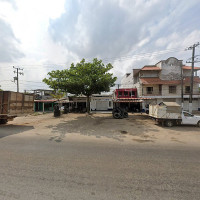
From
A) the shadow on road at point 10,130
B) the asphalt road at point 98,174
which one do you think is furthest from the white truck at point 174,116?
the shadow on road at point 10,130

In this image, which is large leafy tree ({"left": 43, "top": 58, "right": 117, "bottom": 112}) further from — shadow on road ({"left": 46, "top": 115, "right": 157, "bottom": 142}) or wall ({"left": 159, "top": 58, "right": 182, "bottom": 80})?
wall ({"left": 159, "top": 58, "right": 182, "bottom": 80})

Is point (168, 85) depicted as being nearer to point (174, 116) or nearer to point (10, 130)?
point (174, 116)

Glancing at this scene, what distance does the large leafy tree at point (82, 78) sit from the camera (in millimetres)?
11758

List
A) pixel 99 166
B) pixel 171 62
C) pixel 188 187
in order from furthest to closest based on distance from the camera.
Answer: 1. pixel 171 62
2. pixel 99 166
3. pixel 188 187

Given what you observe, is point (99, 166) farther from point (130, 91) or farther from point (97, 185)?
point (130, 91)

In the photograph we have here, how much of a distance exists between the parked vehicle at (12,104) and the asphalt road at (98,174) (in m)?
5.18

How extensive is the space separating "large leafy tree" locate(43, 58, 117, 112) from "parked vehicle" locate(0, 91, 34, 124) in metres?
3.55

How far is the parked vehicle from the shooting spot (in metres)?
8.17

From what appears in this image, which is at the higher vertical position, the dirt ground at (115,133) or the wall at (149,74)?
the wall at (149,74)

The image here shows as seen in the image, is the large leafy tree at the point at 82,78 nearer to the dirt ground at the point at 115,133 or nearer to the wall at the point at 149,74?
the dirt ground at the point at 115,133

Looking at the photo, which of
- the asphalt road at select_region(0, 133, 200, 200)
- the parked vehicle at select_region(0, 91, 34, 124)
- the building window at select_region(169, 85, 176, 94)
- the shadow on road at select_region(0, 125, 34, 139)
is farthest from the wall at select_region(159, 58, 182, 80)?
the shadow on road at select_region(0, 125, 34, 139)

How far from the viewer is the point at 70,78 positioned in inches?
464

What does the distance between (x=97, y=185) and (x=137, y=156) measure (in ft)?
6.80

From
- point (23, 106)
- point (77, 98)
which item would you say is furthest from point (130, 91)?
point (23, 106)
